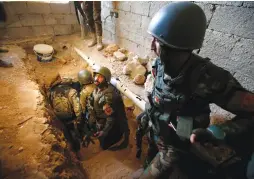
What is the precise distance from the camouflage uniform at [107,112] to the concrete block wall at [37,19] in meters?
4.73

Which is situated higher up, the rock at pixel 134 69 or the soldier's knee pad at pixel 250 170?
the soldier's knee pad at pixel 250 170

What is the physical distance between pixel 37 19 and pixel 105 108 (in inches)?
206

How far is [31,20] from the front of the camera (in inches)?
236

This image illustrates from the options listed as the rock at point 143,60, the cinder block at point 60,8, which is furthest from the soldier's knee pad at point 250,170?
the cinder block at point 60,8

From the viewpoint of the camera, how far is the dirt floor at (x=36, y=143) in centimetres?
179

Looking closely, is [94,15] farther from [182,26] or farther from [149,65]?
[182,26]

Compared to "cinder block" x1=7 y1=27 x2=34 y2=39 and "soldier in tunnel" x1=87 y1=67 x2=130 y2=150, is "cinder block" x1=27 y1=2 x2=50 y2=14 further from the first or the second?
"soldier in tunnel" x1=87 y1=67 x2=130 y2=150

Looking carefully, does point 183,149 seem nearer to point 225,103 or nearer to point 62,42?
point 225,103

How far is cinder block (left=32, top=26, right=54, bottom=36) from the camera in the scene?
246 inches

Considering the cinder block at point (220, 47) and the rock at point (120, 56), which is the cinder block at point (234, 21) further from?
the rock at point (120, 56)

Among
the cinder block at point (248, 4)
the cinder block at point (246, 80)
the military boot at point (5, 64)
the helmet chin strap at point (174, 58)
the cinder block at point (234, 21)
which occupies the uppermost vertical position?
the cinder block at point (248, 4)

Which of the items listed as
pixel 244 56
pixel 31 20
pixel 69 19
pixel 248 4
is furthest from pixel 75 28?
pixel 244 56

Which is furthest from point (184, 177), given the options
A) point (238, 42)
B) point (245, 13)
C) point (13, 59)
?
point (13, 59)

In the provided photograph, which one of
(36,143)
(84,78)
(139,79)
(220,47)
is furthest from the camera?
(139,79)
